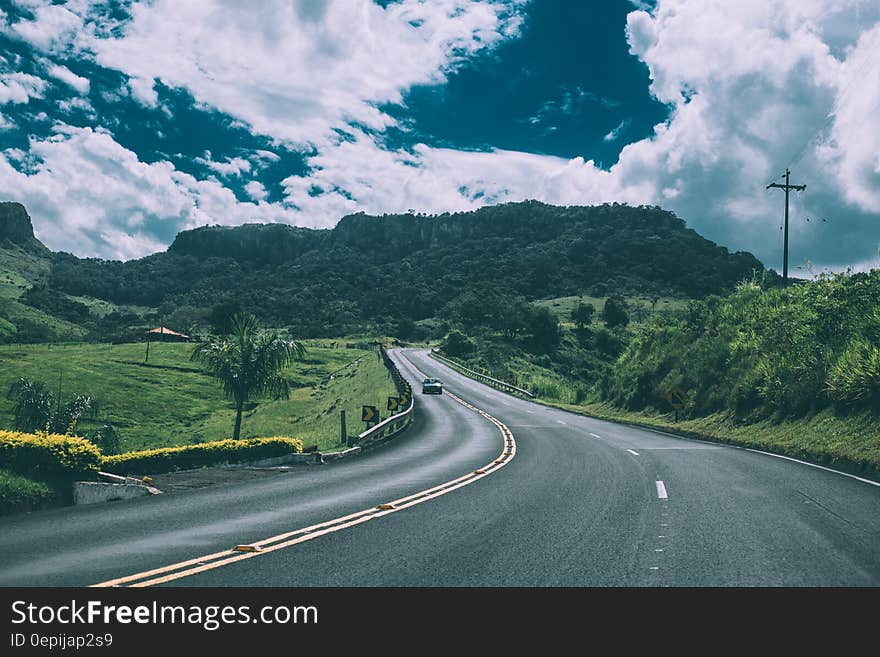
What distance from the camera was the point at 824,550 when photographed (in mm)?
7098

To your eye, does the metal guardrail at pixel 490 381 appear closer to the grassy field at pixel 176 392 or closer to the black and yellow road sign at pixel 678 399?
the grassy field at pixel 176 392

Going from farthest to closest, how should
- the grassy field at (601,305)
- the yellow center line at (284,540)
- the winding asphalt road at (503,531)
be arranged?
the grassy field at (601,305), the winding asphalt road at (503,531), the yellow center line at (284,540)

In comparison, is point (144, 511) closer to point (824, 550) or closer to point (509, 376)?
point (824, 550)

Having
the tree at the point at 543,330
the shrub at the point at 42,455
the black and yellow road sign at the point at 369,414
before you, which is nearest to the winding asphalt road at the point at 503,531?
the shrub at the point at 42,455

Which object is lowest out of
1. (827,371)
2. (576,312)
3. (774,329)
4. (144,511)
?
(144,511)

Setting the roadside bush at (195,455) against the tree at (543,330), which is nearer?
the roadside bush at (195,455)

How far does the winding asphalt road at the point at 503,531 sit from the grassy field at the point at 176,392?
99.3ft

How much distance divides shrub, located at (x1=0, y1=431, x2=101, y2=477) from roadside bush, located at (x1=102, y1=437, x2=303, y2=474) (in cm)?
145

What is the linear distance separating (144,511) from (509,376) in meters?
72.3

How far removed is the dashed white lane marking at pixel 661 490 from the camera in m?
11.1

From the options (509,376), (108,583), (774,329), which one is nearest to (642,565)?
(108,583)

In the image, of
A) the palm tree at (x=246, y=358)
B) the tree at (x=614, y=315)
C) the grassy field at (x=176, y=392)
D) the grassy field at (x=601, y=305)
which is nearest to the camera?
the palm tree at (x=246, y=358)

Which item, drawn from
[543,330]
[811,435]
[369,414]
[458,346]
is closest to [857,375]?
[811,435]

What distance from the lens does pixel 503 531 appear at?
8.27m
